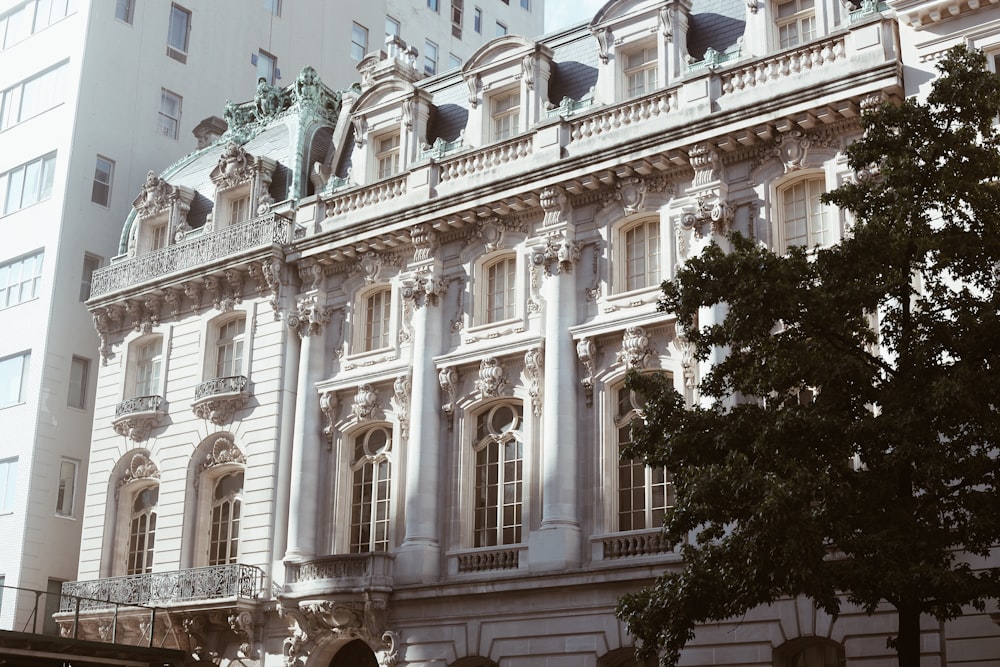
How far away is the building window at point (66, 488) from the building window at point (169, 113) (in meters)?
12.1

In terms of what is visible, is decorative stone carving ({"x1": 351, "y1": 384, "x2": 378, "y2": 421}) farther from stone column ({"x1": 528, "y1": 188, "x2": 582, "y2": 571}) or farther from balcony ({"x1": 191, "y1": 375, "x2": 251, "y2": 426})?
stone column ({"x1": 528, "y1": 188, "x2": 582, "y2": 571})

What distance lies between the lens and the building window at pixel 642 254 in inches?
1131

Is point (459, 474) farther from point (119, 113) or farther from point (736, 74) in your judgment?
point (119, 113)

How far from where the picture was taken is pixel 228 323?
36.8 metres

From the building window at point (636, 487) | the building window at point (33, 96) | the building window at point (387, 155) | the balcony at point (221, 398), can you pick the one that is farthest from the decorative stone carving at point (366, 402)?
the building window at point (33, 96)

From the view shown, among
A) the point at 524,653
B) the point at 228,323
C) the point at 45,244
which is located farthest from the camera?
the point at 45,244

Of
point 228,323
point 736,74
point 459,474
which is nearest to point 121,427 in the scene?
point 228,323

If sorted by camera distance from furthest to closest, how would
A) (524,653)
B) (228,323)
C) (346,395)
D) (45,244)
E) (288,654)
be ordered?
(45,244)
(228,323)
(346,395)
(288,654)
(524,653)

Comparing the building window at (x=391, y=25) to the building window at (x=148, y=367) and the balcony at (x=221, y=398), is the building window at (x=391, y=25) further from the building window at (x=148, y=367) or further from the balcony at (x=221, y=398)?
the balcony at (x=221, y=398)

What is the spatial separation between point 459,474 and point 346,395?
4.46m

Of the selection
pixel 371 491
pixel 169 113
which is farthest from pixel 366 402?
pixel 169 113

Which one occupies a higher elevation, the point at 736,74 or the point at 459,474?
the point at 736,74

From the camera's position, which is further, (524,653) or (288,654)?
(288,654)

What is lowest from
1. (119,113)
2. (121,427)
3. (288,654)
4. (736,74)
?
(288,654)
